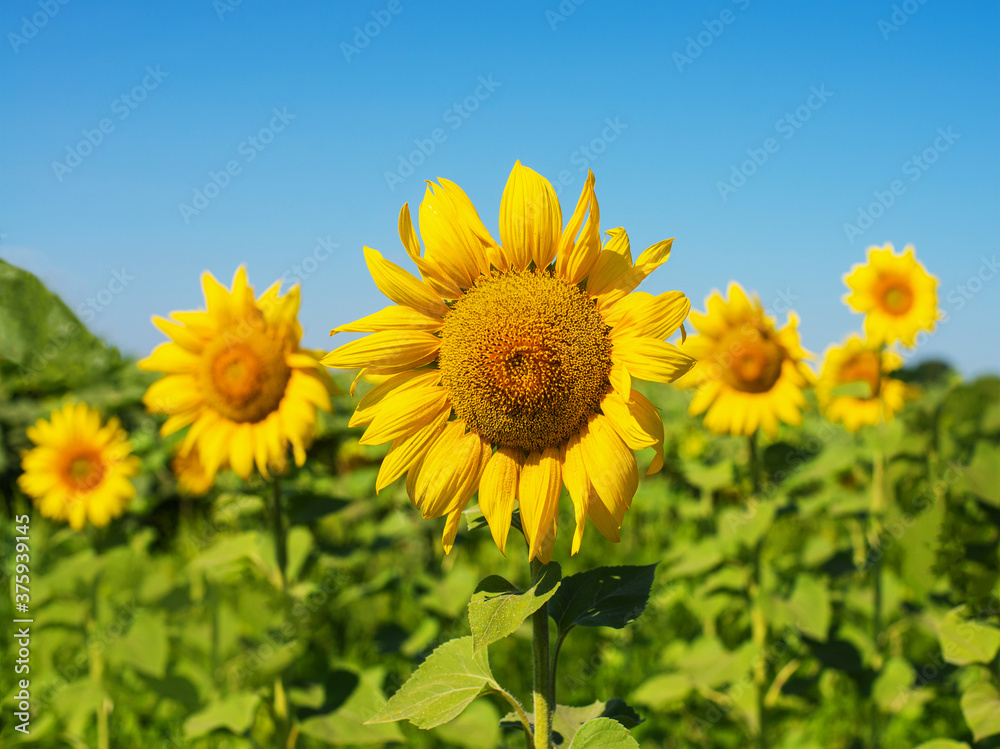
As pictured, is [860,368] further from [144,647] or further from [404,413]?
[144,647]

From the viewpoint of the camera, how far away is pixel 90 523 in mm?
4363

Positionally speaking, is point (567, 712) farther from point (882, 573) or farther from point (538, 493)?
point (882, 573)

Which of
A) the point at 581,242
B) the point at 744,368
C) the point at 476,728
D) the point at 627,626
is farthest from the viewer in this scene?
the point at 744,368

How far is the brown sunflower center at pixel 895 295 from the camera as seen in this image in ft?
13.9

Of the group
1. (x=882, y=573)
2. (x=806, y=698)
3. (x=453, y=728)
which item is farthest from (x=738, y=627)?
(x=453, y=728)

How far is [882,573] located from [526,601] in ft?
11.0

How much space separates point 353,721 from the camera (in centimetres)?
285

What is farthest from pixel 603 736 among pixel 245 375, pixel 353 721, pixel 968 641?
pixel 245 375

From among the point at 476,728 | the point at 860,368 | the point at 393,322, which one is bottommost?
the point at 476,728

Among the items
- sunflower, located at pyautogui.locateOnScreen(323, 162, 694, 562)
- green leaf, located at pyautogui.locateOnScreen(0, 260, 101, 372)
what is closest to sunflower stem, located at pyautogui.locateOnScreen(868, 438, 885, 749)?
sunflower, located at pyautogui.locateOnScreen(323, 162, 694, 562)

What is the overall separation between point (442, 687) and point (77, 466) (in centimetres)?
400

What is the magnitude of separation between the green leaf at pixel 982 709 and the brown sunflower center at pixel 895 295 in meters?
2.52

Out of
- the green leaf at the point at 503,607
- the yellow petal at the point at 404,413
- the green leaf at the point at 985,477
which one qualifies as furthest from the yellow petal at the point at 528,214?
the green leaf at the point at 985,477

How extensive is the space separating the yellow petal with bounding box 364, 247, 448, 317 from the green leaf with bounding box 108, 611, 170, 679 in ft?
10.2
